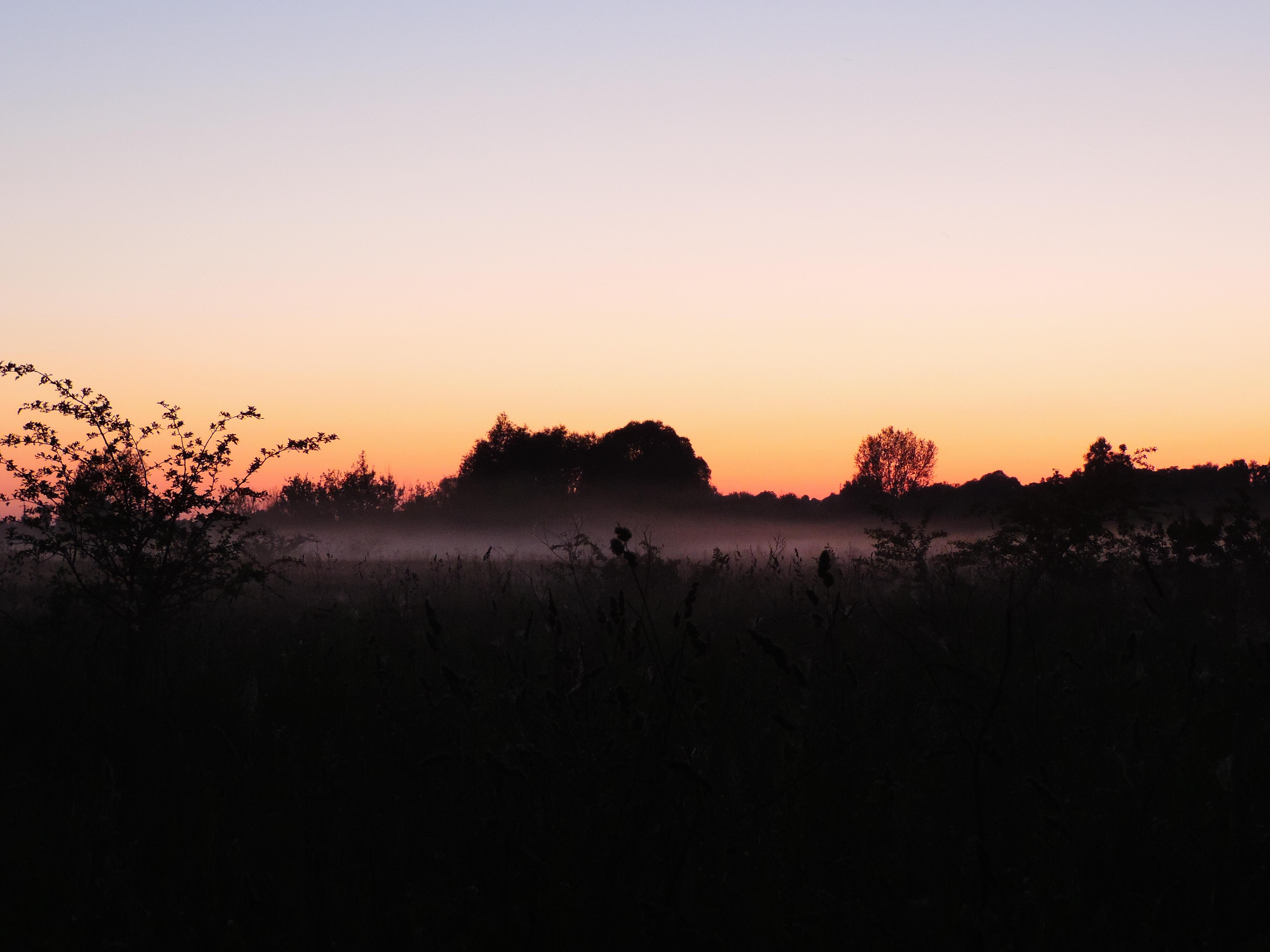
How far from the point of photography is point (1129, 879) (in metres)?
2.50

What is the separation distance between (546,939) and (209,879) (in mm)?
1197

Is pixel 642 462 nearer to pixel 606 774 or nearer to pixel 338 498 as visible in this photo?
pixel 338 498

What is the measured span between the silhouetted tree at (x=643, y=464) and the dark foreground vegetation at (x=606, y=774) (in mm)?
45260

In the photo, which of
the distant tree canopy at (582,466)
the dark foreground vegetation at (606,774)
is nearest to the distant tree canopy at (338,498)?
the distant tree canopy at (582,466)

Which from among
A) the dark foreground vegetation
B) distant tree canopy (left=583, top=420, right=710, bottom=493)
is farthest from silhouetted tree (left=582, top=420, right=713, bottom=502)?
the dark foreground vegetation

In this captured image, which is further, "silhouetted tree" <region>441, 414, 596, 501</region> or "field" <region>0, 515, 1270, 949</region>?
"silhouetted tree" <region>441, 414, 596, 501</region>

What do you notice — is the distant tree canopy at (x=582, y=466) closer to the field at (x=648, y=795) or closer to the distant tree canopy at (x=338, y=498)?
the distant tree canopy at (x=338, y=498)

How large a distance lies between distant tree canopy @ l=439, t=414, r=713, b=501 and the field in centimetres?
4629

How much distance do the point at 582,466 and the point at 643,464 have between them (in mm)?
4271

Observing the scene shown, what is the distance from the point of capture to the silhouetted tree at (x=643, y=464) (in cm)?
5203

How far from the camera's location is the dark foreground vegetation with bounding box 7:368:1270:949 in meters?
2.18

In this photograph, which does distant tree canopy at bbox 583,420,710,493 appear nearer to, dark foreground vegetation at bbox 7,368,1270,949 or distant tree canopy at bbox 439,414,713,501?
distant tree canopy at bbox 439,414,713,501

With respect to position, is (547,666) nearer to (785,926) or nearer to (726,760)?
(726,760)

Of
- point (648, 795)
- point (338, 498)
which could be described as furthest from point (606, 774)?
point (338, 498)
